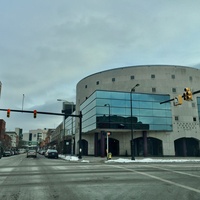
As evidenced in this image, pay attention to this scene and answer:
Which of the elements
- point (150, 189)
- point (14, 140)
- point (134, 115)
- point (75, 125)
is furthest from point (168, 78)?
point (14, 140)

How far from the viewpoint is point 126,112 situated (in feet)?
152

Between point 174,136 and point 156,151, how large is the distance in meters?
5.11

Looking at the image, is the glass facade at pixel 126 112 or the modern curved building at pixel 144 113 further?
the modern curved building at pixel 144 113

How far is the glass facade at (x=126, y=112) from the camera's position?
44.7m

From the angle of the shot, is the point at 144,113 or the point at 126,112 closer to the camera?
the point at 126,112

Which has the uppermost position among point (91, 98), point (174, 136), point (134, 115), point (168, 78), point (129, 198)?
point (168, 78)

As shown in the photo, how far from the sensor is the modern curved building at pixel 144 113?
45.8m

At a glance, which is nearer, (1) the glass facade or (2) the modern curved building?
(1) the glass facade

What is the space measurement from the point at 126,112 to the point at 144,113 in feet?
13.6

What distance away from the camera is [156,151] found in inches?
2002

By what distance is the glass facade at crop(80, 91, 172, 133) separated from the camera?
146 ft

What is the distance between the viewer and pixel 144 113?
47719mm

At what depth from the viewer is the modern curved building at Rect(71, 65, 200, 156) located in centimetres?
4581

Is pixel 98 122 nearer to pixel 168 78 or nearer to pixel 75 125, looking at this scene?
pixel 168 78
